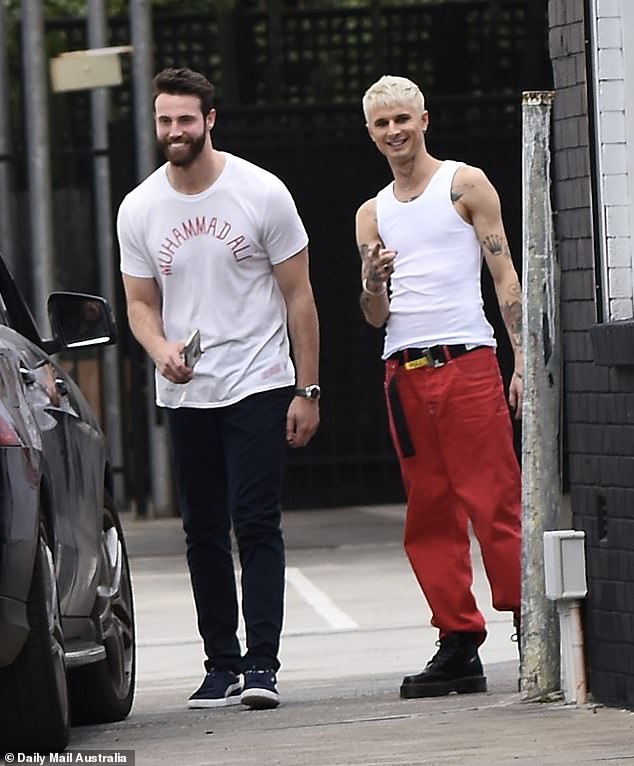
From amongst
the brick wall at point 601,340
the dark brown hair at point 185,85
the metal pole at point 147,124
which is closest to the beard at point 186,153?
the dark brown hair at point 185,85

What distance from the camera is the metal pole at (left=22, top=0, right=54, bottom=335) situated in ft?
47.4

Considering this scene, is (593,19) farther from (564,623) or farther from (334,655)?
(334,655)

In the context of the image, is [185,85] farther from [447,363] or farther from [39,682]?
[39,682]

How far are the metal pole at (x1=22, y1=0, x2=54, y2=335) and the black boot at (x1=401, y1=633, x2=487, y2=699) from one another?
793cm

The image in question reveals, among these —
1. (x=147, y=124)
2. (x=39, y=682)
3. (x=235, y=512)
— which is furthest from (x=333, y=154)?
(x=39, y=682)

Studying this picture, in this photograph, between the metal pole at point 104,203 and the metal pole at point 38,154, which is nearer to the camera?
the metal pole at point 38,154

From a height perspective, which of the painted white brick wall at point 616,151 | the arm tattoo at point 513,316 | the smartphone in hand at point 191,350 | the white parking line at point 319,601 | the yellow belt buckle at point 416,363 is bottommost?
the white parking line at point 319,601

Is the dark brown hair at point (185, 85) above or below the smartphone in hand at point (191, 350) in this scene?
above

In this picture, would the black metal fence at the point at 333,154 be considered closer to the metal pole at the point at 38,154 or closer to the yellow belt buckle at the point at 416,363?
the metal pole at the point at 38,154

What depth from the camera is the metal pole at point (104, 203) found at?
48.0 feet

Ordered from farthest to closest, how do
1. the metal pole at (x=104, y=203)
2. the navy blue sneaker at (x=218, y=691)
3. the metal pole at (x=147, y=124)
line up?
the metal pole at (x=104, y=203) < the metal pole at (x=147, y=124) < the navy blue sneaker at (x=218, y=691)

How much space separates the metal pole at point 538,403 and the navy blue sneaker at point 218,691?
1.00 metres

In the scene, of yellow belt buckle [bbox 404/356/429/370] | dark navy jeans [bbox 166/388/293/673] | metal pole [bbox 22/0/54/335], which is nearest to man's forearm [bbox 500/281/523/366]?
yellow belt buckle [bbox 404/356/429/370]

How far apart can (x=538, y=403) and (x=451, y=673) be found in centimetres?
99
